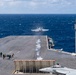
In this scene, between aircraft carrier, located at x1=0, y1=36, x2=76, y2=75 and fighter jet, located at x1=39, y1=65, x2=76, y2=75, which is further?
aircraft carrier, located at x1=0, y1=36, x2=76, y2=75

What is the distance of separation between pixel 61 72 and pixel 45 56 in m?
21.3

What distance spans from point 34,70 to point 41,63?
7.63 feet

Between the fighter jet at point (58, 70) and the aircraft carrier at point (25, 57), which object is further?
the aircraft carrier at point (25, 57)

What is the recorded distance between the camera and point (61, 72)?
208 ft

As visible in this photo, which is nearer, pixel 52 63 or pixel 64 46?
pixel 52 63

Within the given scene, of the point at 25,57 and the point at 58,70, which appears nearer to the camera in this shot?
the point at 58,70

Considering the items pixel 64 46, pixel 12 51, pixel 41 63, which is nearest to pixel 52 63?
pixel 41 63

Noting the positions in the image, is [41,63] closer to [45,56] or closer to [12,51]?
[45,56]

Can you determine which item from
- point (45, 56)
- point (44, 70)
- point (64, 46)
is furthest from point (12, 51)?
point (64, 46)

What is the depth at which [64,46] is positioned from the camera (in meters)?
152

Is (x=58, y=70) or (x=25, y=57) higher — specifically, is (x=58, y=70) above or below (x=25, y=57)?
below

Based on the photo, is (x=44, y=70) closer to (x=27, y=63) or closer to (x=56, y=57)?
(x=27, y=63)

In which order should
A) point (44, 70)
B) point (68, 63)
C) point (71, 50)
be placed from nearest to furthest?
point (44, 70), point (68, 63), point (71, 50)

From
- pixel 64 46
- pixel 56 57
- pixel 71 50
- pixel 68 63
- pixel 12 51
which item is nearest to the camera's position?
pixel 68 63
